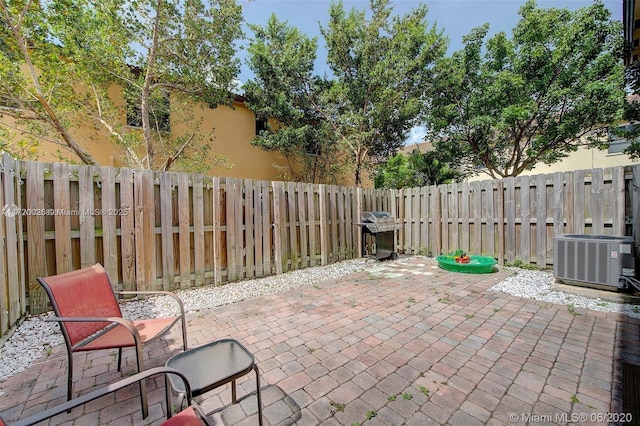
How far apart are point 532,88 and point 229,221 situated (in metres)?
11.7

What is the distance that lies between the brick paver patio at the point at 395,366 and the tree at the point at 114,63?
226 inches

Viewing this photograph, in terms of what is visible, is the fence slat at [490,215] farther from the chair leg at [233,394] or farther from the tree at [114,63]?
the tree at [114,63]

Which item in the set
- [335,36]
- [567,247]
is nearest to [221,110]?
[335,36]

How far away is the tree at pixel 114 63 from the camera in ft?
18.7

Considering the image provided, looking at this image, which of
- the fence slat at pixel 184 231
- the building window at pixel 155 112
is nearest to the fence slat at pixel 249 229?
the fence slat at pixel 184 231

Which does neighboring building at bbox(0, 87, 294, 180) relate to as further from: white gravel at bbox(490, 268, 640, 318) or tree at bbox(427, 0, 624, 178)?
white gravel at bbox(490, 268, 640, 318)

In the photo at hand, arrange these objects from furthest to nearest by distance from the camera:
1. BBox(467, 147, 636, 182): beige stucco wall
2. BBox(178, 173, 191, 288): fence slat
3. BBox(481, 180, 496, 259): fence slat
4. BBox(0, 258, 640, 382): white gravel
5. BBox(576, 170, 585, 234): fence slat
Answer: BBox(467, 147, 636, 182): beige stucco wall < BBox(481, 180, 496, 259): fence slat < BBox(576, 170, 585, 234): fence slat < BBox(178, 173, 191, 288): fence slat < BBox(0, 258, 640, 382): white gravel

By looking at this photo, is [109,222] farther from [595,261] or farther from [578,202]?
[578,202]

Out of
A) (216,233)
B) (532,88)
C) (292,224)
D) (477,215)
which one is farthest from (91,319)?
(532,88)

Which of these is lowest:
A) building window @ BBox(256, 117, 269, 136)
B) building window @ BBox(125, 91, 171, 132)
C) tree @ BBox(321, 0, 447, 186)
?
building window @ BBox(125, 91, 171, 132)

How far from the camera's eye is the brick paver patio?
6.15 feet

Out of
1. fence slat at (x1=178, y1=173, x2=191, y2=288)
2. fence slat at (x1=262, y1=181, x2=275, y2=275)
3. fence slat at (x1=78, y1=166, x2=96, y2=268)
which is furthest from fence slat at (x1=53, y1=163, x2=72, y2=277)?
fence slat at (x1=262, y1=181, x2=275, y2=275)

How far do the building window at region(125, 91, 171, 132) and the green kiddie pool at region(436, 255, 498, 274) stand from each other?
940cm

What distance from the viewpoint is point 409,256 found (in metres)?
7.58
